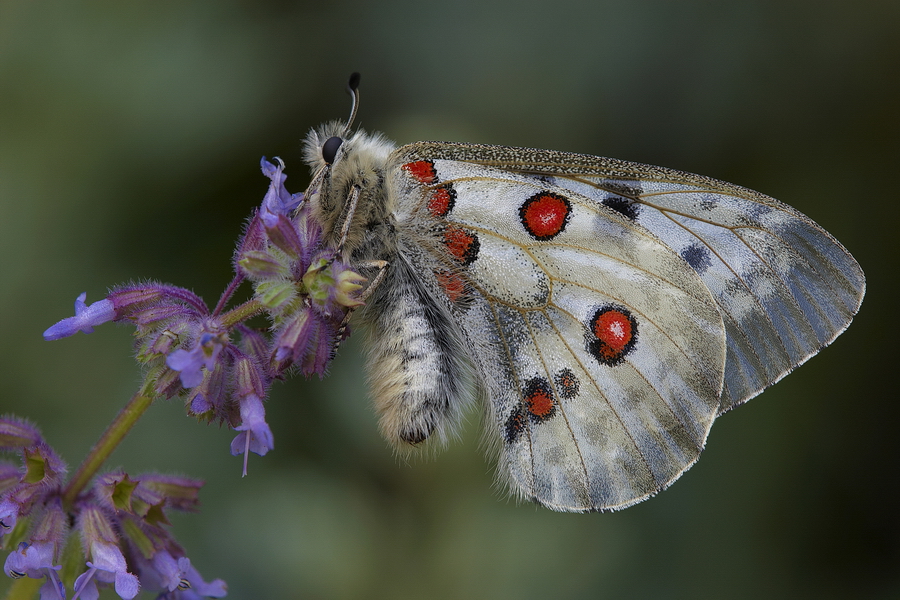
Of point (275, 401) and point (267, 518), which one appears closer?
point (267, 518)

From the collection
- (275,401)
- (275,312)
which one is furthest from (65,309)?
(275,312)

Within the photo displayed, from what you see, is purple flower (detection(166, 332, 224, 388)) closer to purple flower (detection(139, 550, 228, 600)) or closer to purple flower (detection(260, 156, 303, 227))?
purple flower (detection(260, 156, 303, 227))

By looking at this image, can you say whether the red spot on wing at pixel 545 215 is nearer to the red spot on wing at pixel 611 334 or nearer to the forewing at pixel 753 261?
the forewing at pixel 753 261

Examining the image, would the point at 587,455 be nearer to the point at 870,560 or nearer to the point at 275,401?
the point at 275,401

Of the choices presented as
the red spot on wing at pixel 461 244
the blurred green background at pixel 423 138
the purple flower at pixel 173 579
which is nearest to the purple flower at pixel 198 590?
the purple flower at pixel 173 579

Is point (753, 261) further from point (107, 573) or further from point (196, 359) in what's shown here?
point (107, 573)

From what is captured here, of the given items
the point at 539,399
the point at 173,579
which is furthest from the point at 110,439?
the point at 539,399

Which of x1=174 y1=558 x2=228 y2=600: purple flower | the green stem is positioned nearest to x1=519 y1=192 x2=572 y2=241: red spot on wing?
the green stem
